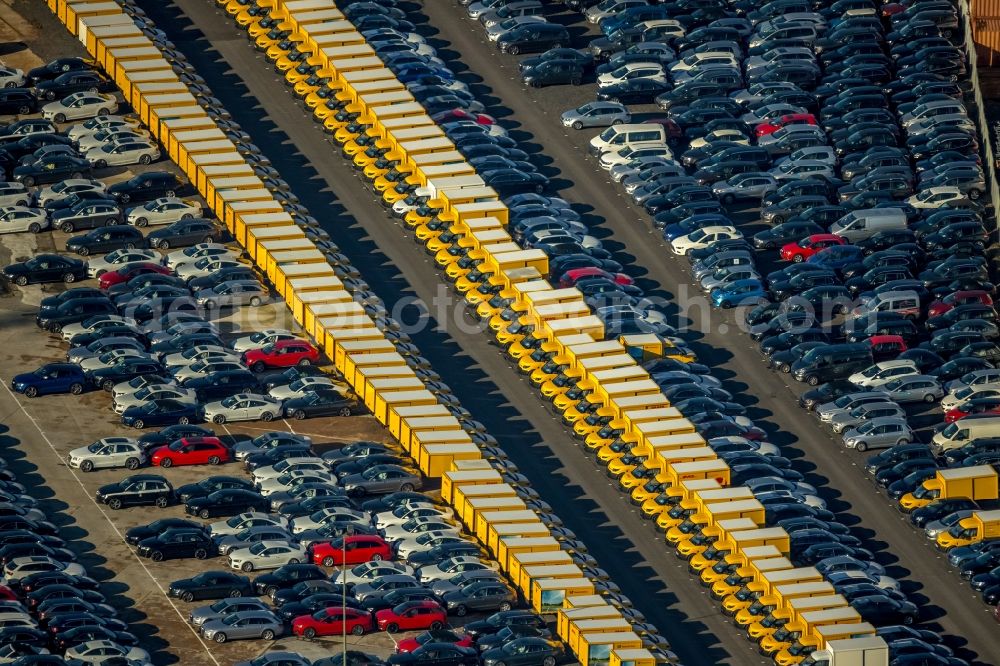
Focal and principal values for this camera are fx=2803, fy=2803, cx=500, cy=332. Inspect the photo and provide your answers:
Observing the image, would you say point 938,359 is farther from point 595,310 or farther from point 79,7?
point 79,7

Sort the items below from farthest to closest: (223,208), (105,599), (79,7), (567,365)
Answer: (79,7) → (223,208) → (567,365) → (105,599)

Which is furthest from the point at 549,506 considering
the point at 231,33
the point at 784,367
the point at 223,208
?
the point at 231,33

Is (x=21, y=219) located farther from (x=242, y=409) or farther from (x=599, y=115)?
(x=599, y=115)

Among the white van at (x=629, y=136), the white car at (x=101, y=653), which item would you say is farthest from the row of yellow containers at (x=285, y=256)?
the white car at (x=101, y=653)

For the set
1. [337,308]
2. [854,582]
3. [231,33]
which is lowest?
[854,582]

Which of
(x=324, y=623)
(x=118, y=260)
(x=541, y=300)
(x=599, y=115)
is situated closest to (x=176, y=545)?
(x=324, y=623)

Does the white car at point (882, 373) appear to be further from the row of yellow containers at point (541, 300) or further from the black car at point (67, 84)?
the black car at point (67, 84)

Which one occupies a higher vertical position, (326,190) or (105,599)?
(326,190)

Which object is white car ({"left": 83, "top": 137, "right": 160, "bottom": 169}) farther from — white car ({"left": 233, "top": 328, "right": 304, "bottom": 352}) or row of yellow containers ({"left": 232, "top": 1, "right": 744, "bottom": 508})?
white car ({"left": 233, "top": 328, "right": 304, "bottom": 352})

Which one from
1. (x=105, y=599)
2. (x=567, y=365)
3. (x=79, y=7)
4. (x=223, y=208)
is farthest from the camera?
(x=79, y=7)
